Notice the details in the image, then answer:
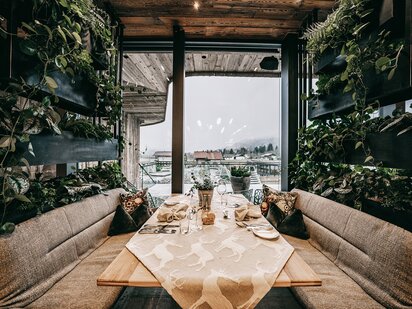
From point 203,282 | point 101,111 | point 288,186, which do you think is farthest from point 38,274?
point 288,186

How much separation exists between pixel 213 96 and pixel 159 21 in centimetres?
1006

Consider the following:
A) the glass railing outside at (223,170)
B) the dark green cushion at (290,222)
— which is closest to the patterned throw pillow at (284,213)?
the dark green cushion at (290,222)

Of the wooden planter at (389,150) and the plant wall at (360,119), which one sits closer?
the wooden planter at (389,150)

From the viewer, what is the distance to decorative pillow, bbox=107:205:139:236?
7.96 ft

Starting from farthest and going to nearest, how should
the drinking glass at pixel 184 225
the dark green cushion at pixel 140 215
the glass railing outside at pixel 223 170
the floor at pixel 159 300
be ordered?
the glass railing outside at pixel 223 170, the dark green cushion at pixel 140 215, the floor at pixel 159 300, the drinking glass at pixel 184 225

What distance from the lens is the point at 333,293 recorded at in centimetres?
143

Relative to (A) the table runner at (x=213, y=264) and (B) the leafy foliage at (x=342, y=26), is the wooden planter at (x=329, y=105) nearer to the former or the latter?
(B) the leafy foliage at (x=342, y=26)

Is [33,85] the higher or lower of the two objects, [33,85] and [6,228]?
the higher

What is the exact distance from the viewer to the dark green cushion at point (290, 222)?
2.38m

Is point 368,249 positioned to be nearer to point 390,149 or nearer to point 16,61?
point 390,149

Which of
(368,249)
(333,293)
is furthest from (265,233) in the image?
(368,249)

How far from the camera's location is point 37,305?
126 centimetres

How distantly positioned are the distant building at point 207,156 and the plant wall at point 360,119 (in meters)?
4.10

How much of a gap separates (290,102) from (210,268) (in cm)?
310
